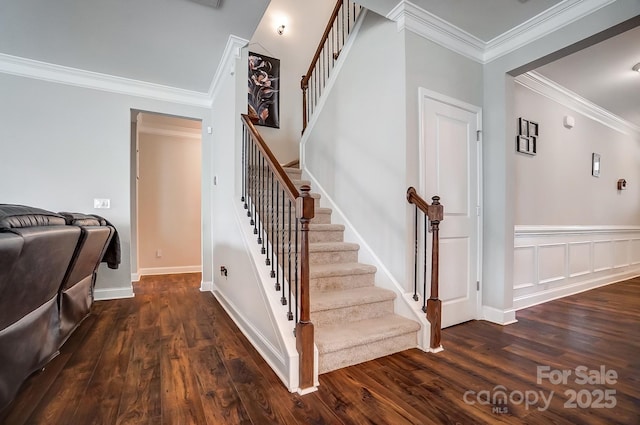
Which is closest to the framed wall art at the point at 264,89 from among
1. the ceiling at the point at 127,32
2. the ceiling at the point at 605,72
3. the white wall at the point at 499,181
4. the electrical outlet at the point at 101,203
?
the ceiling at the point at 127,32

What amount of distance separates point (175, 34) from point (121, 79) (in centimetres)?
126

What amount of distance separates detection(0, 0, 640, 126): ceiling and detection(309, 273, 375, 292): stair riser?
2.12m

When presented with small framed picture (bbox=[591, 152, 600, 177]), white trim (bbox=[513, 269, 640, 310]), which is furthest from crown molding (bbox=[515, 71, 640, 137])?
white trim (bbox=[513, 269, 640, 310])

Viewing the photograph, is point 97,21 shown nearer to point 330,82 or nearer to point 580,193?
point 330,82

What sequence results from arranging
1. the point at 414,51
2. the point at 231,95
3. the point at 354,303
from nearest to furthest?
the point at 354,303 → the point at 414,51 → the point at 231,95

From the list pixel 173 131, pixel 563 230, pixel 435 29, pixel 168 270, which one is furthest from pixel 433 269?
pixel 173 131

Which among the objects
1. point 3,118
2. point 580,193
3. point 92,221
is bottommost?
point 92,221

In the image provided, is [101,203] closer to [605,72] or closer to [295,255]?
[295,255]

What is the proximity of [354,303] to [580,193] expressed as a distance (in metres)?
3.77

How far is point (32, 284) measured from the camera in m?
1.25

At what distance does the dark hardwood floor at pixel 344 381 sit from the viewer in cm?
139

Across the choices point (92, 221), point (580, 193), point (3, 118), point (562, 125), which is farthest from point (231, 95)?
point (580, 193)

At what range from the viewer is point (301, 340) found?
1636mm

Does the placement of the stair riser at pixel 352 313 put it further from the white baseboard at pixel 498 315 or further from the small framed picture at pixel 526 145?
the small framed picture at pixel 526 145
